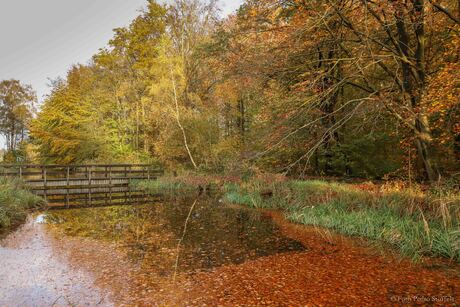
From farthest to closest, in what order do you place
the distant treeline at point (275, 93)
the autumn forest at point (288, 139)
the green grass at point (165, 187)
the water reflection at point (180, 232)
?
the green grass at point (165, 187) → the distant treeline at point (275, 93) → the water reflection at point (180, 232) → the autumn forest at point (288, 139)

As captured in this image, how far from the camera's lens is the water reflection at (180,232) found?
662cm

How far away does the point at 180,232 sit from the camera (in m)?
8.97

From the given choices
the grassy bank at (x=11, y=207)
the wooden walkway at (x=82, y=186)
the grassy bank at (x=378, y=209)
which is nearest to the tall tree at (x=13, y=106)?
the wooden walkway at (x=82, y=186)

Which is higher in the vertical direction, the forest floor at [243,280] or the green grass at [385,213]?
the green grass at [385,213]

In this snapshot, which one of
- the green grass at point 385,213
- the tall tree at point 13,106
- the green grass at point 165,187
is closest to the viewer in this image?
the green grass at point 385,213

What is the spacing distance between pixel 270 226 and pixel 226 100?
14.4 m

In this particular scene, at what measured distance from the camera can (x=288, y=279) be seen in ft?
17.6

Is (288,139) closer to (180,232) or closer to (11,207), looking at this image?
(180,232)

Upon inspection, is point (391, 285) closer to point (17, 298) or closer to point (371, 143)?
point (17, 298)

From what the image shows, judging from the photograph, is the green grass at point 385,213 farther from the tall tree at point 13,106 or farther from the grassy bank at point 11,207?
the tall tree at point 13,106

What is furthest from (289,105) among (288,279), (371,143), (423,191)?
(288,279)

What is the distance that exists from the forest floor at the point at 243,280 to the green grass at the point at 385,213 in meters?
0.50

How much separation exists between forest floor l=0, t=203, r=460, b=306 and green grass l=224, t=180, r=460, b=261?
Answer: 50 cm

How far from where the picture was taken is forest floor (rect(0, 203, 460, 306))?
4.58 m
